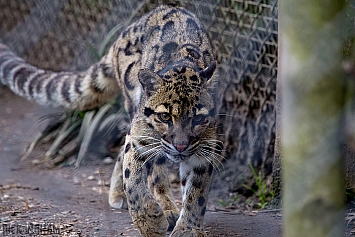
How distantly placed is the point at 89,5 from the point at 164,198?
8.85 ft

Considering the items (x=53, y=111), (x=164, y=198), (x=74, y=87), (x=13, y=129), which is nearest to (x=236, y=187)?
(x=164, y=198)

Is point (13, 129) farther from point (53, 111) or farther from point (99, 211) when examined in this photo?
point (99, 211)

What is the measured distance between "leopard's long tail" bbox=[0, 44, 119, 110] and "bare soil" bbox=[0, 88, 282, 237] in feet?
1.53

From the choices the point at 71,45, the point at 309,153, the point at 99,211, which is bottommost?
the point at 99,211

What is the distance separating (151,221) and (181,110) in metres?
0.50

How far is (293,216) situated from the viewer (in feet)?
3.50

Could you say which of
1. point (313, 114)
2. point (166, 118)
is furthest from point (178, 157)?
point (313, 114)

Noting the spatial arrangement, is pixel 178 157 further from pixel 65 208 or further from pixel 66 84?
pixel 66 84

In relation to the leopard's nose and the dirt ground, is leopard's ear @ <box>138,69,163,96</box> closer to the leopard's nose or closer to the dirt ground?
the leopard's nose

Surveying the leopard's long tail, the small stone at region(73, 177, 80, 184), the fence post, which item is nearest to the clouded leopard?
the leopard's long tail

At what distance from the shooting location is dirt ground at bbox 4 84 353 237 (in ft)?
8.76

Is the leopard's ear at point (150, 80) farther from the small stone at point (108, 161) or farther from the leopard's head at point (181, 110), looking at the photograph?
the small stone at point (108, 161)

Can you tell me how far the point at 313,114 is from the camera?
1.01 meters

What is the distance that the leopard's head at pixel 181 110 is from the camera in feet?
7.81
